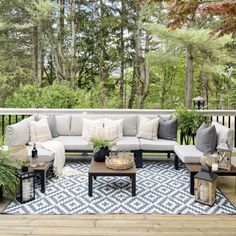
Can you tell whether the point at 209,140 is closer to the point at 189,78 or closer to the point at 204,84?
the point at 189,78

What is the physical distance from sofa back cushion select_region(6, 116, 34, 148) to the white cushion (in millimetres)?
2502

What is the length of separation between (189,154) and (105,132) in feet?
5.51

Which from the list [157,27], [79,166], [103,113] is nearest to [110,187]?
[79,166]

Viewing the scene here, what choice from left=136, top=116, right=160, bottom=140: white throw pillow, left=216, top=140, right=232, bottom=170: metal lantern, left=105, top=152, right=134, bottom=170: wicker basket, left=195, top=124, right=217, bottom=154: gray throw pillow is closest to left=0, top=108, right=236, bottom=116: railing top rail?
left=136, top=116, right=160, bottom=140: white throw pillow

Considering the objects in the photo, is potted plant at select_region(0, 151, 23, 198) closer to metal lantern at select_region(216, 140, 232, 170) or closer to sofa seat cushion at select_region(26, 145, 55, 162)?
sofa seat cushion at select_region(26, 145, 55, 162)

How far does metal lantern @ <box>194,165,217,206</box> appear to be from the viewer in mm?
3625

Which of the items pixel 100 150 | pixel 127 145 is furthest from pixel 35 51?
pixel 100 150

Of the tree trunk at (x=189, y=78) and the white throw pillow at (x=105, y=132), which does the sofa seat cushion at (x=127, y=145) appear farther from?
the tree trunk at (x=189, y=78)

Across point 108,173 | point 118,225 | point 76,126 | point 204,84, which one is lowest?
point 118,225

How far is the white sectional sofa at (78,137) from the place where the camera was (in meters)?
4.86

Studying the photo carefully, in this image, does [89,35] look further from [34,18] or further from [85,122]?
[85,122]

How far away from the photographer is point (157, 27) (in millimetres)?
8039

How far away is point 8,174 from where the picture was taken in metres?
3.67

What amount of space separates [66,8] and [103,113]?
5.39m
